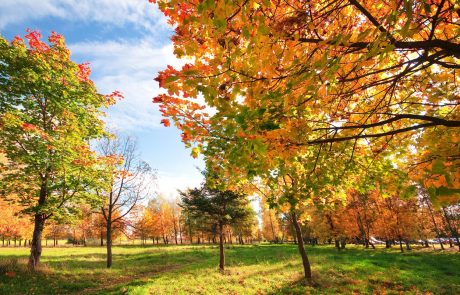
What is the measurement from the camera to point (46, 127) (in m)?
11.2

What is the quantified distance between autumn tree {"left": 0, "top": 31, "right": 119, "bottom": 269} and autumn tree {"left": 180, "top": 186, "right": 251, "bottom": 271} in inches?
293

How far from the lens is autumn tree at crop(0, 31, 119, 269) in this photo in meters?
9.69

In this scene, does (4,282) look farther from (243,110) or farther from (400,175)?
(400,175)

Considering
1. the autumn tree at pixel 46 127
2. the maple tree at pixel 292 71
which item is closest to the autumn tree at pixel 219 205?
the autumn tree at pixel 46 127

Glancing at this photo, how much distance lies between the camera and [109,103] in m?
12.3

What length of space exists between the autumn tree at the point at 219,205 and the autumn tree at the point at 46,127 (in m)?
7.43

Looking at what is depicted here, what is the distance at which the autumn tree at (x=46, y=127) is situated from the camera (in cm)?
969

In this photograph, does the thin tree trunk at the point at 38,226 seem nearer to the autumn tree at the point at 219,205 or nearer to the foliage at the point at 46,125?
the foliage at the point at 46,125

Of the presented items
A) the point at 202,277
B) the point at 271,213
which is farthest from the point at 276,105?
the point at 271,213

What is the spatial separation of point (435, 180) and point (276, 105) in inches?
65.5

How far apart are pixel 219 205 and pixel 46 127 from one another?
10.8 m

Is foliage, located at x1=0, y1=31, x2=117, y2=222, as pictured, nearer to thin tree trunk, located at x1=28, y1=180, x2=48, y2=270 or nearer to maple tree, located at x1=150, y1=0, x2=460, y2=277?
thin tree trunk, located at x1=28, y1=180, x2=48, y2=270

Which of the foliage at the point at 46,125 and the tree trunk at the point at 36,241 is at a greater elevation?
the foliage at the point at 46,125

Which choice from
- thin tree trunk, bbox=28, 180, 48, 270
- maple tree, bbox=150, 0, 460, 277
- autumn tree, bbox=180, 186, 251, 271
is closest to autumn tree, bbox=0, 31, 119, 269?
thin tree trunk, bbox=28, 180, 48, 270
